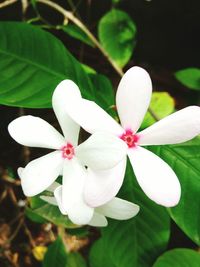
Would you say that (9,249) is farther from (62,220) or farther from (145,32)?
(145,32)

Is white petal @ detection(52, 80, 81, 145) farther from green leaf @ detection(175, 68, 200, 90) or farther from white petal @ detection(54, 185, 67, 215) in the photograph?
green leaf @ detection(175, 68, 200, 90)

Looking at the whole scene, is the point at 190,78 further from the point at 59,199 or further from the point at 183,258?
the point at 59,199

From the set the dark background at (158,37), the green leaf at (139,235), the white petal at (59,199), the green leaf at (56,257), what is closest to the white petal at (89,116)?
the white petal at (59,199)

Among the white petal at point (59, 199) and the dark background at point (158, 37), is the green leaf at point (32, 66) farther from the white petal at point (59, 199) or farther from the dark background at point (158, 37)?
the dark background at point (158, 37)

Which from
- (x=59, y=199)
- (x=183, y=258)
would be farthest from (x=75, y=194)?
(x=183, y=258)

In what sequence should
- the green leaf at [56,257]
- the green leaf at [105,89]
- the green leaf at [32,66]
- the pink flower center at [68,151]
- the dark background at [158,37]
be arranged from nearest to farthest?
the pink flower center at [68,151], the green leaf at [32,66], the green leaf at [105,89], the green leaf at [56,257], the dark background at [158,37]

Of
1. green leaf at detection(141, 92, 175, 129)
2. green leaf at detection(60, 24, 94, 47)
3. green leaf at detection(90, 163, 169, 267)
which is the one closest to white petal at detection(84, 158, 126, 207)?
green leaf at detection(90, 163, 169, 267)

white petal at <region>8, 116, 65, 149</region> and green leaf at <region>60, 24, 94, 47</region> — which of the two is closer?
white petal at <region>8, 116, 65, 149</region>
